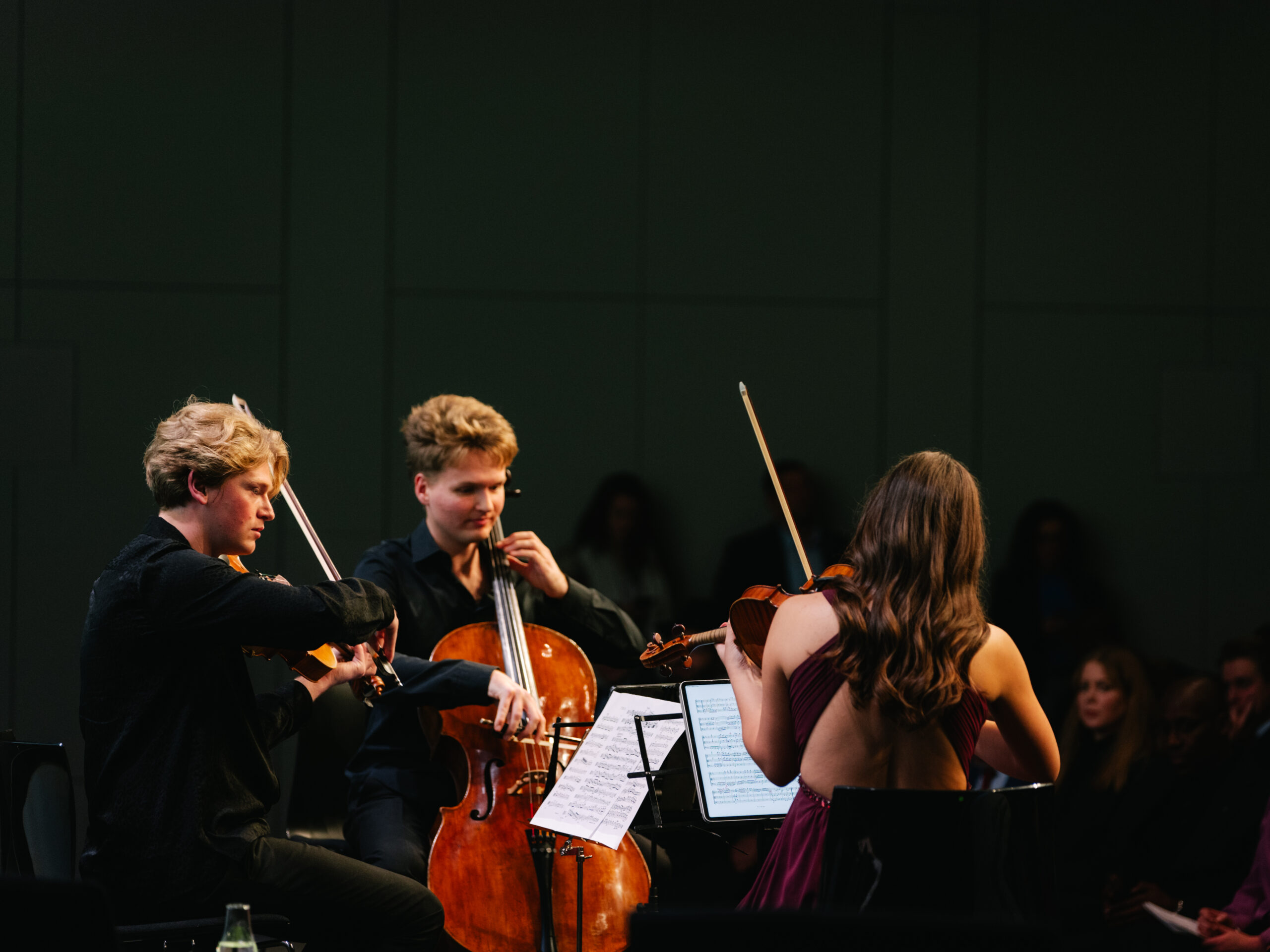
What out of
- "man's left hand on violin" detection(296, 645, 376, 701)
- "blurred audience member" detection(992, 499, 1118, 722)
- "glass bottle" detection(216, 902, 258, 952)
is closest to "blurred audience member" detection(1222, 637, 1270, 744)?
"blurred audience member" detection(992, 499, 1118, 722)

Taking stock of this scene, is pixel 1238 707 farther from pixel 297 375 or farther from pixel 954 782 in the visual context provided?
pixel 297 375

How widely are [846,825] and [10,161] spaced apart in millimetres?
4157

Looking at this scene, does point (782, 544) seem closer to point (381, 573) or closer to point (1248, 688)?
point (1248, 688)

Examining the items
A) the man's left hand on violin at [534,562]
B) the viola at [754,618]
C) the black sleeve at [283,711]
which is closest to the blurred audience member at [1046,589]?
the man's left hand on violin at [534,562]

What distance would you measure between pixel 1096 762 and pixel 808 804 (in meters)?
1.99

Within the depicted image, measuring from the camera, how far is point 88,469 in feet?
14.8

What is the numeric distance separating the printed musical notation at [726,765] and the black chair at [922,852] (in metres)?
0.46

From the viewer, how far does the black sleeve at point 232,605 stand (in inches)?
74.4

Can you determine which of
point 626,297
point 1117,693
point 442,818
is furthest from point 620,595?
point 442,818

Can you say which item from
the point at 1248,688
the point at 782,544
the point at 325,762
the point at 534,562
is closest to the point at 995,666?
the point at 534,562

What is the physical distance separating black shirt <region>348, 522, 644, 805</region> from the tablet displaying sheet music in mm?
511

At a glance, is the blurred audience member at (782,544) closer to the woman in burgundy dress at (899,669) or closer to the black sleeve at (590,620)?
the black sleeve at (590,620)

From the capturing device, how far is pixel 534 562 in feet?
8.97

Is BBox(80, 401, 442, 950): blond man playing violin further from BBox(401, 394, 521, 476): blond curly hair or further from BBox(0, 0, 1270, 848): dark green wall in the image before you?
BBox(0, 0, 1270, 848): dark green wall
